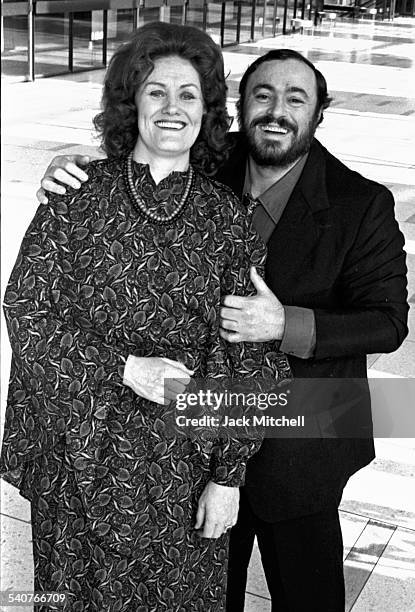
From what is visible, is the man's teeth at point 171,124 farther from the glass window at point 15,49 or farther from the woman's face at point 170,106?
the glass window at point 15,49

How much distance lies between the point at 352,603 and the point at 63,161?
5.86ft

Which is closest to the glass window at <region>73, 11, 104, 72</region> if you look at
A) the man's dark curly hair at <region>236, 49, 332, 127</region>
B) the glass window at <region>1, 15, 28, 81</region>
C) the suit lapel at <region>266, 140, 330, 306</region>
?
the glass window at <region>1, 15, 28, 81</region>

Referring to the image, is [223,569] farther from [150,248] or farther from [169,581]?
[150,248]

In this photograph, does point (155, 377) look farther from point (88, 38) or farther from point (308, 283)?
point (88, 38)

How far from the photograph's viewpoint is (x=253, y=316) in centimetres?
205

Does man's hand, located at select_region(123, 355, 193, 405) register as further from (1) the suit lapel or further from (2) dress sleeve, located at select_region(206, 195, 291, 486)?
(1) the suit lapel

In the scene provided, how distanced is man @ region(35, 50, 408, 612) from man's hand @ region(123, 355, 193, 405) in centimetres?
28

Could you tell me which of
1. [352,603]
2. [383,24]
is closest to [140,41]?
[352,603]

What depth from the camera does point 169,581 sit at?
2.15 metres

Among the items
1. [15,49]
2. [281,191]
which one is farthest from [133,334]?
[15,49]

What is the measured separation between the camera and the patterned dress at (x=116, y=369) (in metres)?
1.98

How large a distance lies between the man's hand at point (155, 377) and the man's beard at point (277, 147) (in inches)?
24.2

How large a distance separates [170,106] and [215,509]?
0.89 m

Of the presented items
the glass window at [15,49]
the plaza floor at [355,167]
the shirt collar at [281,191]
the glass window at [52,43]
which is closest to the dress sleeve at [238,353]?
the shirt collar at [281,191]
